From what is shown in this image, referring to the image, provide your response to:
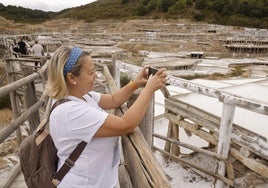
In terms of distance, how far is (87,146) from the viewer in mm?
1605

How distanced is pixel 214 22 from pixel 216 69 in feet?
151

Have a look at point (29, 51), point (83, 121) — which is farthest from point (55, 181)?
point (29, 51)

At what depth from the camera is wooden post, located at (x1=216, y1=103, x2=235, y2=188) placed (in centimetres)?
337

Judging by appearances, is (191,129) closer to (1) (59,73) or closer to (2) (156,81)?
(2) (156,81)

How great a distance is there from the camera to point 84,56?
162 cm

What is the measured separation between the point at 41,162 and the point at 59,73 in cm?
58

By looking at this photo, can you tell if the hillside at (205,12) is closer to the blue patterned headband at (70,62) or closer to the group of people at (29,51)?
the group of people at (29,51)

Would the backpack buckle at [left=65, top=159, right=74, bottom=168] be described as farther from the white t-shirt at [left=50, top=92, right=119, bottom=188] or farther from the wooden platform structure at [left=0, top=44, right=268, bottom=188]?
the wooden platform structure at [left=0, top=44, right=268, bottom=188]

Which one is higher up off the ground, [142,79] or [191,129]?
[142,79]

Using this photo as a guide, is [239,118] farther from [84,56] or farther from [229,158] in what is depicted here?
[84,56]

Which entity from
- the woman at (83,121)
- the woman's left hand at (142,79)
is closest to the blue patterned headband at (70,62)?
the woman at (83,121)

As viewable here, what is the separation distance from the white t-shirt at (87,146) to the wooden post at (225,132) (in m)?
2.02

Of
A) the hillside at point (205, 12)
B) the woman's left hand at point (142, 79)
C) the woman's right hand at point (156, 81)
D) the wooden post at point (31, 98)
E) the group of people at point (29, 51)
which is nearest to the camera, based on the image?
the woman's right hand at point (156, 81)

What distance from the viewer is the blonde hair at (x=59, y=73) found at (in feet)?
5.12
